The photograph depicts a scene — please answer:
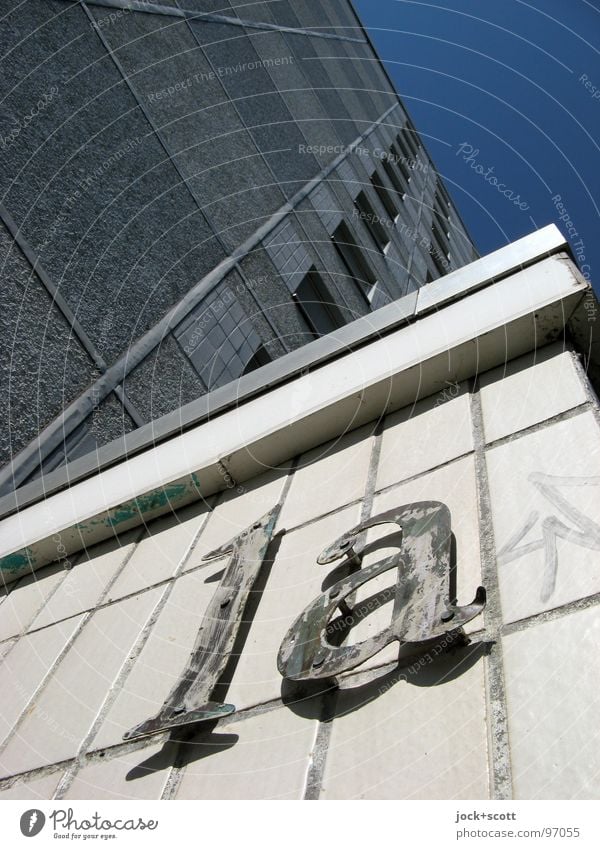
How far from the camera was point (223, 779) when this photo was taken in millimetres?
1659

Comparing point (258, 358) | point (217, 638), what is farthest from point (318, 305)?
point (217, 638)

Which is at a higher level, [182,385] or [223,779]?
[182,385]

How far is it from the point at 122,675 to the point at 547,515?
1.23m

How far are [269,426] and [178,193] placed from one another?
172 inches

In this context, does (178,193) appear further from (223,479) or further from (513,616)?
(513,616)

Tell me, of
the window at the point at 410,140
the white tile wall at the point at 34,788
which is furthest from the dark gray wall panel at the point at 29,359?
the window at the point at 410,140

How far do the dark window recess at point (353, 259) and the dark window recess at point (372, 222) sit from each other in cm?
134

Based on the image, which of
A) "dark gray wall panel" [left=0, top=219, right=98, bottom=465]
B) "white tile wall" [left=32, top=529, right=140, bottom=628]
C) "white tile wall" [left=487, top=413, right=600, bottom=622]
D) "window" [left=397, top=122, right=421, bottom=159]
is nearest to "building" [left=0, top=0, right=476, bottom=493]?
"dark gray wall panel" [left=0, top=219, right=98, bottom=465]

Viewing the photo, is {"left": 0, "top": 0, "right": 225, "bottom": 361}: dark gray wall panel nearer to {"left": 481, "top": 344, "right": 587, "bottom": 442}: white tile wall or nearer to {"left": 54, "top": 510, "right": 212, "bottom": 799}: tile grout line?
{"left": 54, "top": 510, "right": 212, "bottom": 799}: tile grout line

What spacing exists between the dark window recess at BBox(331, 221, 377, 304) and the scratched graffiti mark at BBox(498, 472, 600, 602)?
9260mm

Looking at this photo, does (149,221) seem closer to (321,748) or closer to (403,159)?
(321,748)
